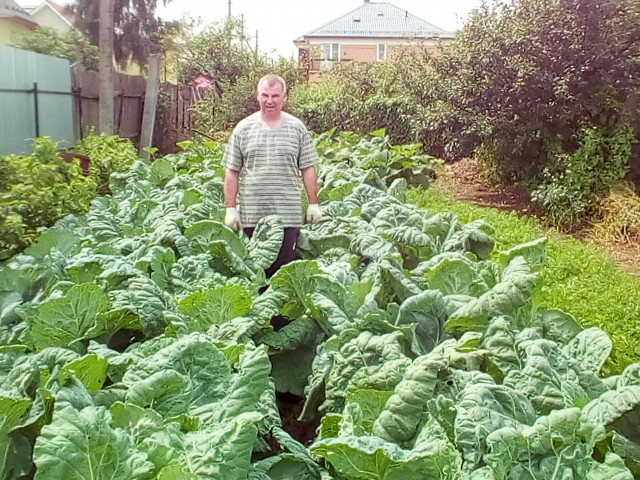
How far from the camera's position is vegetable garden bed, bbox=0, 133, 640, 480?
80.0 inches

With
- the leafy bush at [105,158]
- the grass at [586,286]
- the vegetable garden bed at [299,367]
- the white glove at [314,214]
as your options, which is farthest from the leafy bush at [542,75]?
the vegetable garden bed at [299,367]

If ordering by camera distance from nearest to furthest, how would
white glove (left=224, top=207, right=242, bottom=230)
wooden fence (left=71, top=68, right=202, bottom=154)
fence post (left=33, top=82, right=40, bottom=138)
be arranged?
white glove (left=224, top=207, right=242, bottom=230)
fence post (left=33, top=82, right=40, bottom=138)
wooden fence (left=71, top=68, right=202, bottom=154)

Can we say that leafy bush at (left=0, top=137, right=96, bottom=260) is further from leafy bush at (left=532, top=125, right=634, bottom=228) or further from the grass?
leafy bush at (left=532, top=125, right=634, bottom=228)

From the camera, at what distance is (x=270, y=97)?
15.8ft

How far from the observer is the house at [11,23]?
2525 centimetres

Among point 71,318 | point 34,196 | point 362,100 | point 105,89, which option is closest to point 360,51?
point 362,100

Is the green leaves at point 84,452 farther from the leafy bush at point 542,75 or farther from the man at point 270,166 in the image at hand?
the leafy bush at point 542,75

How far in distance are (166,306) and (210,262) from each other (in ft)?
2.90

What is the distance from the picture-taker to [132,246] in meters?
4.32

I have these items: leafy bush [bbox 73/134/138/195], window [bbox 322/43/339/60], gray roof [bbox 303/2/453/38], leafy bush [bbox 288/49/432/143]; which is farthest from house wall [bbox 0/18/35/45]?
gray roof [bbox 303/2/453/38]

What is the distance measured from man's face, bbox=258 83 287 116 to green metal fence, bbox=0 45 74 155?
193 inches

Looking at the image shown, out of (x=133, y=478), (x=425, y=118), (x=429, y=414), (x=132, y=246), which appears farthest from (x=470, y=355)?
(x=425, y=118)

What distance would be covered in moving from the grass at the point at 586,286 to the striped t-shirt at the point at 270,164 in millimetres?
1766

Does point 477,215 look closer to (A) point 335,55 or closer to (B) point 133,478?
(B) point 133,478
